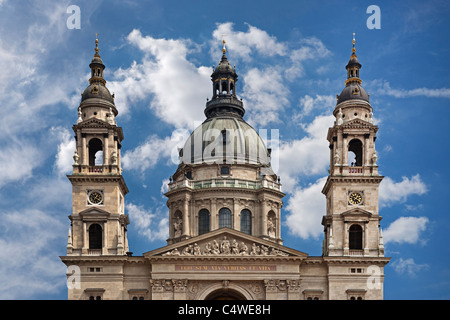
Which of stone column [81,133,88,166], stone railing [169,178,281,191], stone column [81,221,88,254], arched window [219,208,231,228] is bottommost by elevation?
stone column [81,221,88,254]

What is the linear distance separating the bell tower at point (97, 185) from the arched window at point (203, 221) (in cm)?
1147

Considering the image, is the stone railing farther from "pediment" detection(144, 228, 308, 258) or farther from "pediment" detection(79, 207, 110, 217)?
"pediment" detection(79, 207, 110, 217)

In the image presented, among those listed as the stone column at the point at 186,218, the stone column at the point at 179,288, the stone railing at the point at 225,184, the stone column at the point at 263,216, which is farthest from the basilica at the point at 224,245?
the stone railing at the point at 225,184

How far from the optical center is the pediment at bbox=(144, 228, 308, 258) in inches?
3337

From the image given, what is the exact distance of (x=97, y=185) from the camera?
86875 mm

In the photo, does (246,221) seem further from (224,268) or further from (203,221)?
(224,268)

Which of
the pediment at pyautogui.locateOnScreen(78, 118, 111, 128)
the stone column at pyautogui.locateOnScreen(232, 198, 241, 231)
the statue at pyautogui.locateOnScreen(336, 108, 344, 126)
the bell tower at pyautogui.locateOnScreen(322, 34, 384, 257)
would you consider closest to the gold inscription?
the bell tower at pyautogui.locateOnScreen(322, 34, 384, 257)

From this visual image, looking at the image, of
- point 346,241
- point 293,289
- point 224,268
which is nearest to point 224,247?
point 224,268

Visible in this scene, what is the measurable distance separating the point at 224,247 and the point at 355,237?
13.6m

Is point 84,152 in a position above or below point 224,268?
above

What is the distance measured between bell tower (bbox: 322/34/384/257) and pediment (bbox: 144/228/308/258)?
17.1ft

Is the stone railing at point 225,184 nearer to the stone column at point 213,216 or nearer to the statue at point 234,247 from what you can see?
the stone column at point 213,216

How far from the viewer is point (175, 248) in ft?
279
